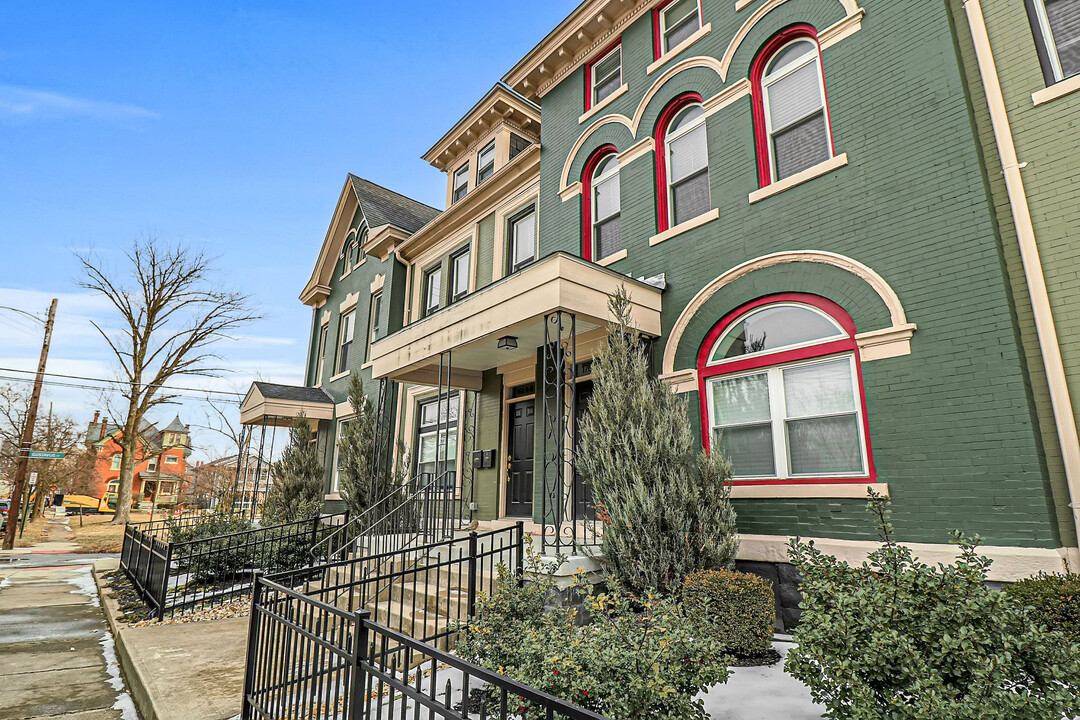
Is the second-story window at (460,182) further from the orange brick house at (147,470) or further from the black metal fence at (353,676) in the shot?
the orange brick house at (147,470)

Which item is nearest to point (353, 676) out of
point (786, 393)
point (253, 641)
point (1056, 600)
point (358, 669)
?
point (358, 669)

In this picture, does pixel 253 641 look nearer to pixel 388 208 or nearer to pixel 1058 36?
pixel 1058 36

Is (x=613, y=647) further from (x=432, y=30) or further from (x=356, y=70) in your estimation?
(x=356, y=70)

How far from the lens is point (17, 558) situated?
16750 millimetres

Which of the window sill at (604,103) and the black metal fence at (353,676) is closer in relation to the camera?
the black metal fence at (353,676)

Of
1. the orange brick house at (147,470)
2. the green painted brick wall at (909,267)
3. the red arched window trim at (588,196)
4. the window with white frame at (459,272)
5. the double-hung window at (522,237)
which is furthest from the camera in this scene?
the orange brick house at (147,470)

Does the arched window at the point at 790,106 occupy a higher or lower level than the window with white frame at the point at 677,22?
lower

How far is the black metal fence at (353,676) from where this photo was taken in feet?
6.88

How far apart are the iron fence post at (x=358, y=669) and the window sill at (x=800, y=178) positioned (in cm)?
676

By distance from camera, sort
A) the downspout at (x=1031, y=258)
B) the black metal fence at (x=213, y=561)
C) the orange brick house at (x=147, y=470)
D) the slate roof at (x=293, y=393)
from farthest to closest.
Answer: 1. the orange brick house at (x=147, y=470)
2. the slate roof at (x=293, y=393)
3. the black metal fence at (x=213, y=561)
4. the downspout at (x=1031, y=258)

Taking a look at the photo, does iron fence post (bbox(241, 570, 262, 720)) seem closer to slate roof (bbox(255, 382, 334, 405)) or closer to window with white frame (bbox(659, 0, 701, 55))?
window with white frame (bbox(659, 0, 701, 55))

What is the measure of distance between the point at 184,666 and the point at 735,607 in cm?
535

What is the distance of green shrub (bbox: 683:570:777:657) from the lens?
16.1ft

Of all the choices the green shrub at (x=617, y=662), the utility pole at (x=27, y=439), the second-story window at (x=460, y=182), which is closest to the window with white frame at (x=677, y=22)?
the second-story window at (x=460, y=182)
